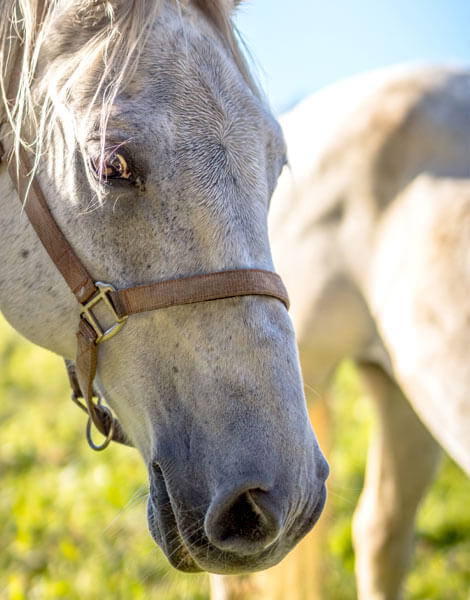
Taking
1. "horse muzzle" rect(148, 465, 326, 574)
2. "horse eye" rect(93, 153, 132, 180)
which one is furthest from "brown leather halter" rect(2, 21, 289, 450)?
"horse muzzle" rect(148, 465, 326, 574)

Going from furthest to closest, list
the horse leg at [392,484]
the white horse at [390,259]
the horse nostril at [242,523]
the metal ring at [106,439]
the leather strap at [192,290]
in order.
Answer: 1. the horse leg at [392,484]
2. the white horse at [390,259]
3. the metal ring at [106,439]
4. the leather strap at [192,290]
5. the horse nostril at [242,523]

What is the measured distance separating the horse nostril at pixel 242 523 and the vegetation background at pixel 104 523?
0.65 meters

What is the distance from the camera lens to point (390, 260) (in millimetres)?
2365

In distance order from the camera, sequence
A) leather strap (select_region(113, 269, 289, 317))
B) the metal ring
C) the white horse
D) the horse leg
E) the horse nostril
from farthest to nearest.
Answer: the horse leg, the white horse, the metal ring, leather strap (select_region(113, 269, 289, 317)), the horse nostril

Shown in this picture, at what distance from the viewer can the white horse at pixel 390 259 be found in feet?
7.32

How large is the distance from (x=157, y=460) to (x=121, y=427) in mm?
260

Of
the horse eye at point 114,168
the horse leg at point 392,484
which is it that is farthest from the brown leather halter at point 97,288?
the horse leg at point 392,484

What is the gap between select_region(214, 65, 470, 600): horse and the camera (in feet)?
7.32

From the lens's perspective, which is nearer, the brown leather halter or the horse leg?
the brown leather halter

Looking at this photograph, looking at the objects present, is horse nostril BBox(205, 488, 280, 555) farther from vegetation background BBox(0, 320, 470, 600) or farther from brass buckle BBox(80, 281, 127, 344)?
vegetation background BBox(0, 320, 470, 600)

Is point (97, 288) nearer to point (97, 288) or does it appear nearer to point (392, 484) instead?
point (97, 288)

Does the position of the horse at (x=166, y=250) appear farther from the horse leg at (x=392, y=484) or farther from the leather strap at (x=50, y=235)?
the horse leg at (x=392, y=484)

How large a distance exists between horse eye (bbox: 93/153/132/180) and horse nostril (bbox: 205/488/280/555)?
704 mm

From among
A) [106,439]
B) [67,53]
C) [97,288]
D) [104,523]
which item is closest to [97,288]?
[97,288]
